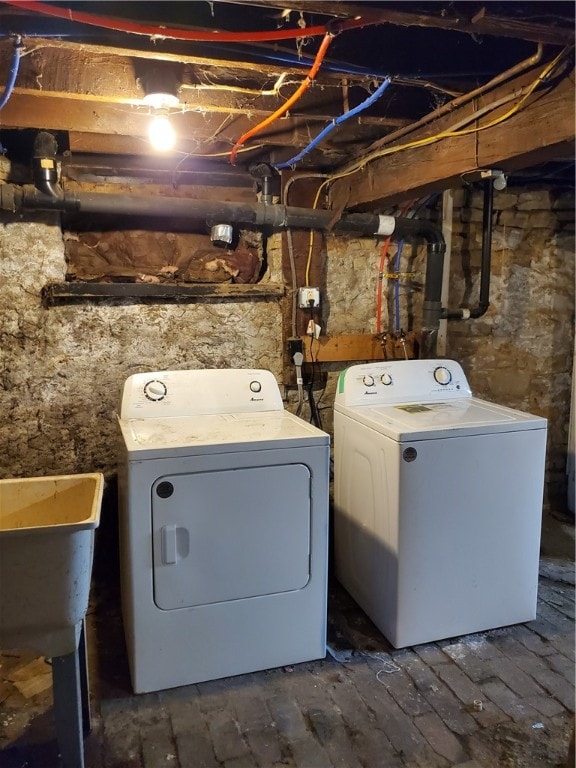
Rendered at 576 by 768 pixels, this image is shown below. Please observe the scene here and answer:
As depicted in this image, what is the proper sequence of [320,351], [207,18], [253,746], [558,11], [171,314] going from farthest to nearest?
[320,351] → [171,314] → [253,746] → [207,18] → [558,11]

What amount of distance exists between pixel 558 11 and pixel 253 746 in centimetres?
211

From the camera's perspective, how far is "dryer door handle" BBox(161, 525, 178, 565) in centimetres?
186

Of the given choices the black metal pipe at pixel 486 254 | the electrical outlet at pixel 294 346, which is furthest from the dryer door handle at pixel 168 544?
the black metal pipe at pixel 486 254

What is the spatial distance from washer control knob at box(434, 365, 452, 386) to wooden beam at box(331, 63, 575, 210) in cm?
81

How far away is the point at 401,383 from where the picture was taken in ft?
8.50

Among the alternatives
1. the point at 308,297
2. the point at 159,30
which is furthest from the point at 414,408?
the point at 159,30

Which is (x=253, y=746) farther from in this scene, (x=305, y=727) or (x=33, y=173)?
(x=33, y=173)

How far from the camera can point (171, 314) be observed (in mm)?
Result: 2686

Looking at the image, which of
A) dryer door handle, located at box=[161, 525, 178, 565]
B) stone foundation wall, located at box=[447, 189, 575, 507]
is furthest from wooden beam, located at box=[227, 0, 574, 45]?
stone foundation wall, located at box=[447, 189, 575, 507]

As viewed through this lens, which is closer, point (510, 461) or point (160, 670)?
point (160, 670)

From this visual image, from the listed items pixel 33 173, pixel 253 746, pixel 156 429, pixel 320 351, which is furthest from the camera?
pixel 320 351

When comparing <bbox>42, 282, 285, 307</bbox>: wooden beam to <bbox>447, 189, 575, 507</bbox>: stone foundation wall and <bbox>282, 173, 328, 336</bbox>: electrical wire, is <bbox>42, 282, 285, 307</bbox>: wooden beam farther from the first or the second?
<bbox>447, 189, 575, 507</bbox>: stone foundation wall

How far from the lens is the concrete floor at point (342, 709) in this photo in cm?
166

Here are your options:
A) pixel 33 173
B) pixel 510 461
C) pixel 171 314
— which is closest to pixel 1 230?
pixel 33 173
